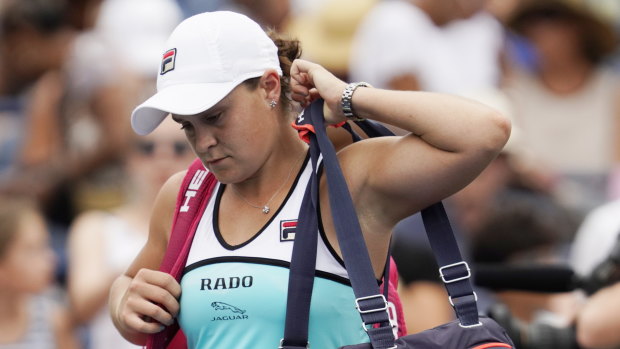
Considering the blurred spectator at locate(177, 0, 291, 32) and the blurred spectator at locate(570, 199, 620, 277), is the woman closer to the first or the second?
the blurred spectator at locate(570, 199, 620, 277)

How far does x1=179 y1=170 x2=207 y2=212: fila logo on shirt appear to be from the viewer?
12.1 feet

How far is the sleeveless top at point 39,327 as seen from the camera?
620 centimetres

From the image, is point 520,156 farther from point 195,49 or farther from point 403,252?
point 195,49

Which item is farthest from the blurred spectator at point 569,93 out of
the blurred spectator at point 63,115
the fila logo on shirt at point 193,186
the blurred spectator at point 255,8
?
the fila logo on shirt at point 193,186

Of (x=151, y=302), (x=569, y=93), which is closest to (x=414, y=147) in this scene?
(x=151, y=302)

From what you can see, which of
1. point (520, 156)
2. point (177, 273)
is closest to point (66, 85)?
point (520, 156)

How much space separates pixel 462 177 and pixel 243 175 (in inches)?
24.1

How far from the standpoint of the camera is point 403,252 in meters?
6.14

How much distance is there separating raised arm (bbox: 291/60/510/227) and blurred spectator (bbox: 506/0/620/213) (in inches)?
188

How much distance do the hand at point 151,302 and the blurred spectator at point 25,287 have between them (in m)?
2.77

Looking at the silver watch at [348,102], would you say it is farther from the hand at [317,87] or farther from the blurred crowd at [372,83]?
the blurred crowd at [372,83]

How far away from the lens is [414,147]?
3.40 m

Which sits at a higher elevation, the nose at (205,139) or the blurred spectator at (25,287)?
the nose at (205,139)

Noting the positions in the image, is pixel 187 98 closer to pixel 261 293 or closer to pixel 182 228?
pixel 182 228
